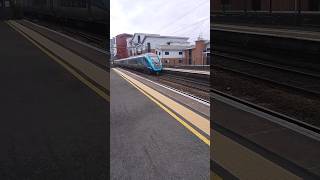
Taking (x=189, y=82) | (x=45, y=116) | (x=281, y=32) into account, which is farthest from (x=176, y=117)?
(x=45, y=116)

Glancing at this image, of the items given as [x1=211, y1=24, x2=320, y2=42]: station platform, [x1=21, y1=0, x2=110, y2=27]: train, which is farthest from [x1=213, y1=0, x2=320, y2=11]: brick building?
[x1=21, y1=0, x2=110, y2=27]: train

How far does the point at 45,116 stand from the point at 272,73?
443cm

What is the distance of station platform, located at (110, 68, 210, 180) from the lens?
3373 mm

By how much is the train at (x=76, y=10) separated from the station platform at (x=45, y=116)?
0.22 metres

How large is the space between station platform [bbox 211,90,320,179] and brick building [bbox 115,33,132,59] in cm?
127

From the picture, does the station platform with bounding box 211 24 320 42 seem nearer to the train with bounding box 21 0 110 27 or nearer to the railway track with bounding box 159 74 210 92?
the railway track with bounding box 159 74 210 92

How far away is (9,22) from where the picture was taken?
7.57ft

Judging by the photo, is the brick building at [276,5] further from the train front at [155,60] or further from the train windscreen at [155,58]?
the train windscreen at [155,58]

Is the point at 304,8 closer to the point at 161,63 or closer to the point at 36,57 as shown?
the point at 161,63

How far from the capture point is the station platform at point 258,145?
324 cm

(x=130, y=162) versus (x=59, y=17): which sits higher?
(x=59, y=17)

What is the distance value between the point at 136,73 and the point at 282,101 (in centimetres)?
305

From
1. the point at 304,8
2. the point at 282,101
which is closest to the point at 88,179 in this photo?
the point at 282,101

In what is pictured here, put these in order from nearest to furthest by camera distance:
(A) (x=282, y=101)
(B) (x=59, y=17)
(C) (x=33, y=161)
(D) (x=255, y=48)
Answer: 1. (C) (x=33, y=161)
2. (B) (x=59, y=17)
3. (A) (x=282, y=101)
4. (D) (x=255, y=48)
